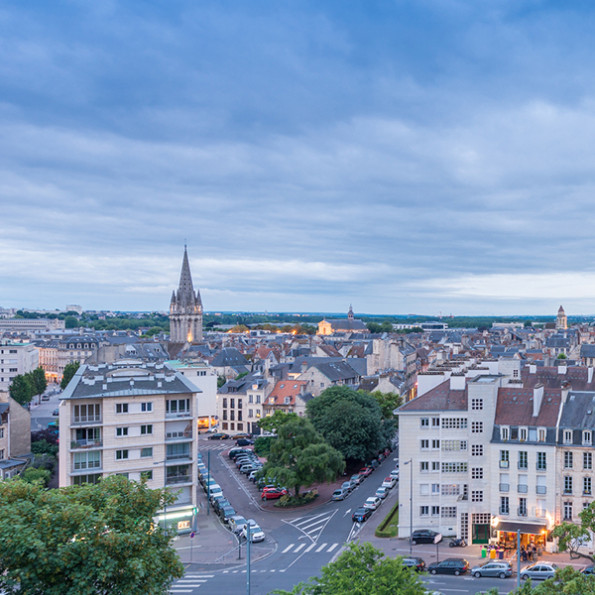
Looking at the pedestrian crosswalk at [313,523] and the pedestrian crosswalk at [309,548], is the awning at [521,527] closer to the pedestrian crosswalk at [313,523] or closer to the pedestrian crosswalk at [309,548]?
the pedestrian crosswalk at [309,548]

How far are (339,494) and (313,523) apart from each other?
9450 mm

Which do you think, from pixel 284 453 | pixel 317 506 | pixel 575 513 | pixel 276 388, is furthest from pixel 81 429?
pixel 276 388

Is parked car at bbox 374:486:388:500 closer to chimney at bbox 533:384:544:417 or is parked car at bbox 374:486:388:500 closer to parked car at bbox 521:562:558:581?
chimney at bbox 533:384:544:417

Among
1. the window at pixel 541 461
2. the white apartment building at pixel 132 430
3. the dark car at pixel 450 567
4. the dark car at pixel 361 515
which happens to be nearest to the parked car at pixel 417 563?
the dark car at pixel 450 567

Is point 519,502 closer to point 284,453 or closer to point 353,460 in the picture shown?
point 284,453

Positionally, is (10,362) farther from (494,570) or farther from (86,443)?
(494,570)

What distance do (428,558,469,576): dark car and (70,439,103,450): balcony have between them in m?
32.8

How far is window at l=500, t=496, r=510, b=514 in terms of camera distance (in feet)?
198

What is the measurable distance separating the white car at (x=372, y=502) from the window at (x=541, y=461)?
19.0 metres

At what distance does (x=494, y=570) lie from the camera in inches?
2080

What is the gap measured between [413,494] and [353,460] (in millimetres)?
28840

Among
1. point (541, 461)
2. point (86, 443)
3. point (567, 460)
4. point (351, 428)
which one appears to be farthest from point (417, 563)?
point (351, 428)

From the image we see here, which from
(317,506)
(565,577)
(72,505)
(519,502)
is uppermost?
(72,505)

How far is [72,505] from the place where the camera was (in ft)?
95.9
